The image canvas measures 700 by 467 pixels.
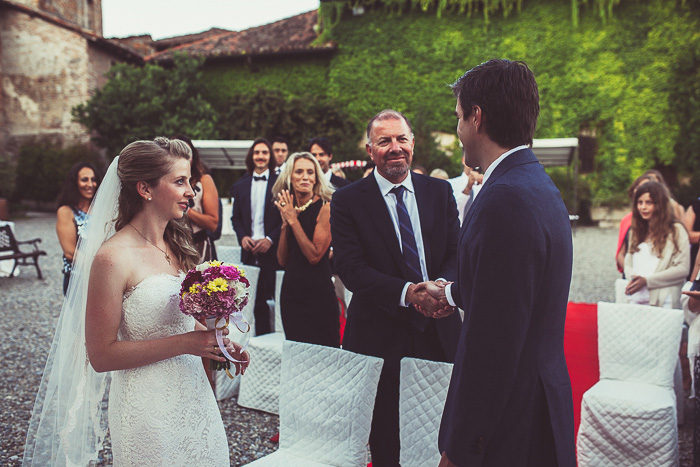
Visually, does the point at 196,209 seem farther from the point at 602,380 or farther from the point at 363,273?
the point at 602,380

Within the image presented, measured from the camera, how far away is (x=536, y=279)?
4.89ft

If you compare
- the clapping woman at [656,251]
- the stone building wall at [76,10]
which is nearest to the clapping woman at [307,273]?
the clapping woman at [656,251]

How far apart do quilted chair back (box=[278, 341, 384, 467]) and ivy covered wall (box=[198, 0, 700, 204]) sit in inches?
744

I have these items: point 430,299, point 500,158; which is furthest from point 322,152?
point 500,158

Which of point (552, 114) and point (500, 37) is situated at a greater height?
point (500, 37)

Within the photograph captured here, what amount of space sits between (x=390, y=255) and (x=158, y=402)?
127cm

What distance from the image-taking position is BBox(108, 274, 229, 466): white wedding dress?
6.93 ft

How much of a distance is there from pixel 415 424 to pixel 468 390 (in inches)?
43.5

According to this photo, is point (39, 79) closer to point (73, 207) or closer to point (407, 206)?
point (73, 207)

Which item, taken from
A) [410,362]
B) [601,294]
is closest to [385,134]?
[410,362]

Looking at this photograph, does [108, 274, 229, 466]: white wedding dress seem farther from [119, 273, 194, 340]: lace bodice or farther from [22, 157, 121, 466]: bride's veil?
[22, 157, 121, 466]: bride's veil

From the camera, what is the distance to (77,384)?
2.42m

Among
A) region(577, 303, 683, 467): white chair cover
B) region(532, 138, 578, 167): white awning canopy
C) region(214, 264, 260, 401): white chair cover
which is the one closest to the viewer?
region(577, 303, 683, 467): white chair cover

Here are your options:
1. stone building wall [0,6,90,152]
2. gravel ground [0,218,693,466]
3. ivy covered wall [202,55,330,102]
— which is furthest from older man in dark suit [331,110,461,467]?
stone building wall [0,6,90,152]
